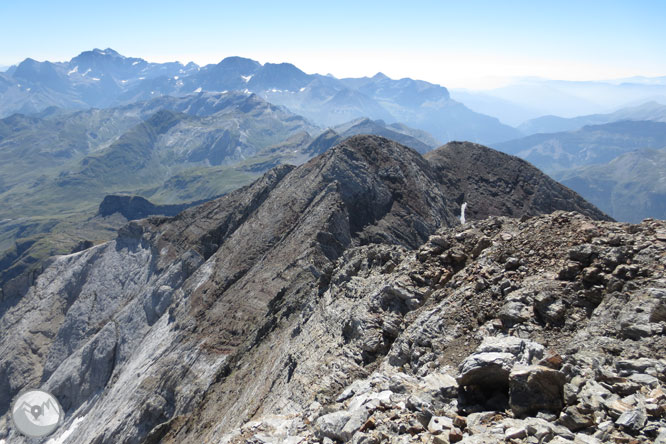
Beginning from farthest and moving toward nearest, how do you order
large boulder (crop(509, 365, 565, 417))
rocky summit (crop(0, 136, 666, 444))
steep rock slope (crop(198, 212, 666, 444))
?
rocky summit (crop(0, 136, 666, 444))
large boulder (crop(509, 365, 565, 417))
steep rock slope (crop(198, 212, 666, 444))

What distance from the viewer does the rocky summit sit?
12.8 m

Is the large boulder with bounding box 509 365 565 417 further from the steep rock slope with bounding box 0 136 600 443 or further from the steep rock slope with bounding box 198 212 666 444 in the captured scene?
the steep rock slope with bounding box 0 136 600 443

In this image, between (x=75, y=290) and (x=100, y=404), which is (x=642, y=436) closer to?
(x=100, y=404)

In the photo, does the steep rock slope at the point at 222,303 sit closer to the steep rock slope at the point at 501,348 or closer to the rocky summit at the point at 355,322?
the rocky summit at the point at 355,322

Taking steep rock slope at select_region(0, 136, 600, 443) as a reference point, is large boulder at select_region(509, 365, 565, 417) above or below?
above

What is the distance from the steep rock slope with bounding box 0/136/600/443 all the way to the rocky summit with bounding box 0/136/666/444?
1.06 feet

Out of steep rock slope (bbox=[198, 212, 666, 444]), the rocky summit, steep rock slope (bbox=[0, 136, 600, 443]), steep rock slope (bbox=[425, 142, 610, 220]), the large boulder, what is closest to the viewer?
steep rock slope (bbox=[198, 212, 666, 444])

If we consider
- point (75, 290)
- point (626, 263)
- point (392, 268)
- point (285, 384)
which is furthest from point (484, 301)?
point (75, 290)

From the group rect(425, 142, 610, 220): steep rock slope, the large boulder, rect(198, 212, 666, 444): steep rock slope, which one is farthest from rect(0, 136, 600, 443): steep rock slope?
the large boulder

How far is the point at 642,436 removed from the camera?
969 centimetres

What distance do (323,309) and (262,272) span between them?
30060 millimetres

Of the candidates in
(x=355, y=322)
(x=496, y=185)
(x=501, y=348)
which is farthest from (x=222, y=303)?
(x=496, y=185)

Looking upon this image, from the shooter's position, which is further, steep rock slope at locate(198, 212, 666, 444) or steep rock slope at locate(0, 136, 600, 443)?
steep rock slope at locate(0, 136, 600, 443)

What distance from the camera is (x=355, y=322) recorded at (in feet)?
85.2
